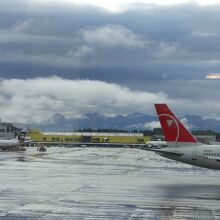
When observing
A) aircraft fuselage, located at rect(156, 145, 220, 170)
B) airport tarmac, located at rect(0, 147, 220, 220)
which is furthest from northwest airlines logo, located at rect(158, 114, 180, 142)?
airport tarmac, located at rect(0, 147, 220, 220)

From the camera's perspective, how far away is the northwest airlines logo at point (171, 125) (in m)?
45.2

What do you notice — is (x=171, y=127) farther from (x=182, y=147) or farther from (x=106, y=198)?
(x=106, y=198)

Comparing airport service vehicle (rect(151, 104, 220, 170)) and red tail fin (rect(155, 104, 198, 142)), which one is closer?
airport service vehicle (rect(151, 104, 220, 170))

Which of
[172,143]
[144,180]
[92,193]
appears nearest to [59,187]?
[92,193]

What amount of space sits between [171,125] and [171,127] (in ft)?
0.61

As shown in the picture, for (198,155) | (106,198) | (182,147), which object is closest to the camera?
(106,198)

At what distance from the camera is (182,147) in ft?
146

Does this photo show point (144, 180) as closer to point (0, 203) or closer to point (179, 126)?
point (179, 126)

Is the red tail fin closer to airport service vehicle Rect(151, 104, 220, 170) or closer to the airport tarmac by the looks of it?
airport service vehicle Rect(151, 104, 220, 170)

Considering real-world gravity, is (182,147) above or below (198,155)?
above

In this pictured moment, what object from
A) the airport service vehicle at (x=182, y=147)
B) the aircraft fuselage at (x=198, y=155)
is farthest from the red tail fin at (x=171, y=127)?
the aircraft fuselage at (x=198, y=155)

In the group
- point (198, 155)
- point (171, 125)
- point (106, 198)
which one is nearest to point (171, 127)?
point (171, 125)

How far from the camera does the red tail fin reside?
148ft

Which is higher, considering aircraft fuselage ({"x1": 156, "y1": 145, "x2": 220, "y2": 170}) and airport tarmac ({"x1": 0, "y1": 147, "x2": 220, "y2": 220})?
A: aircraft fuselage ({"x1": 156, "y1": 145, "x2": 220, "y2": 170})
